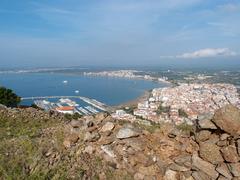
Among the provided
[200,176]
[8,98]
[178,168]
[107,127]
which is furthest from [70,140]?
[8,98]

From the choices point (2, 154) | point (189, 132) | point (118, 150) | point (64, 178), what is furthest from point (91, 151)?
point (189, 132)

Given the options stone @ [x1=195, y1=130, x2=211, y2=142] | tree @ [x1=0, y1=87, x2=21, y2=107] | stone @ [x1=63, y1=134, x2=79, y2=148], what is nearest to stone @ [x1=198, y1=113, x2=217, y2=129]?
stone @ [x1=195, y1=130, x2=211, y2=142]

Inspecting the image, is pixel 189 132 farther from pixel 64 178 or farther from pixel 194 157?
pixel 64 178

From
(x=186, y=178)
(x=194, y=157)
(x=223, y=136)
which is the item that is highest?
(x=223, y=136)

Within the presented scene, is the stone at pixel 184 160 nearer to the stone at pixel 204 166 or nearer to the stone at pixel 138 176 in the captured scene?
the stone at pixel 204 166

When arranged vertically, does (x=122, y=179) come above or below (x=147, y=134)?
below

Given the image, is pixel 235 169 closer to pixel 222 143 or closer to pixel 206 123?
pixel 222 143

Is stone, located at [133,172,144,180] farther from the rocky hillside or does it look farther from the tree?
the tree

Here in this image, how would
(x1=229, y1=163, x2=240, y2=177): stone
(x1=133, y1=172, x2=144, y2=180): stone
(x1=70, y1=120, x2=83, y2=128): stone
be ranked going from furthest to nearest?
(x1=70, y1=120, x2=83, y2=128): stone
(x1=133, y1=172, x2=144, y2=180): stone
(x1=229, y1=163, x2=240, y2=177): stone
